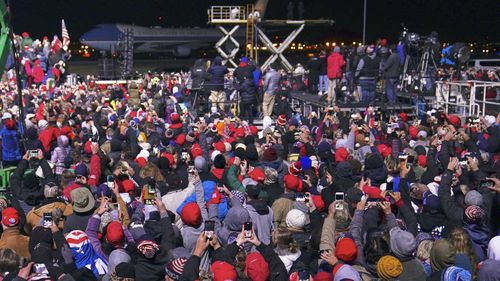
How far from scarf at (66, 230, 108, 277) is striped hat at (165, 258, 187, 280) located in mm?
899

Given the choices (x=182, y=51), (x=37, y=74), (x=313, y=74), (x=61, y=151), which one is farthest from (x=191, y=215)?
(x=182, y=51)

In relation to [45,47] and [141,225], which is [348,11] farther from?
[141,225]

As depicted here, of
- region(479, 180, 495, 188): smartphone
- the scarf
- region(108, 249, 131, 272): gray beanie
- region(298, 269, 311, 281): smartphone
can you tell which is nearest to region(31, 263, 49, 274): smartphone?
region(108, 249, 131, 272): gray beanie

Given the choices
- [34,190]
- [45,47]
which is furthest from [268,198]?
[45,47]

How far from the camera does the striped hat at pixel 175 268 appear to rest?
186 inches

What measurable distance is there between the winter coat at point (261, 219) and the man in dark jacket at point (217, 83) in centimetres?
1126

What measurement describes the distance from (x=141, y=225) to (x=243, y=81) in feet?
34.2

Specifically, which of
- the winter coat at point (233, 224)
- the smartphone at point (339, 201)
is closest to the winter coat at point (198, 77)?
the winter coat at point (233, 224)

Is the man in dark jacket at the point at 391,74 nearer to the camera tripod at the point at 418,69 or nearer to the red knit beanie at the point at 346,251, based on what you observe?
the camera tripod at the point at 418,69

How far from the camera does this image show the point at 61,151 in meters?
10.3

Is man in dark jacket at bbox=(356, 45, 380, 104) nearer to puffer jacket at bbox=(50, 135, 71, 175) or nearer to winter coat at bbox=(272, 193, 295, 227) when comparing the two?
puffer jacket at bbox=(50, 135, 71, 175)

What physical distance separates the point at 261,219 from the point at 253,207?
0.15 metres

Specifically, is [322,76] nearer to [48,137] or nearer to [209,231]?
[48,137]

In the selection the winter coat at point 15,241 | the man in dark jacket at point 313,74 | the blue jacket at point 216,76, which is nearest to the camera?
the winter coat at point 15,241
